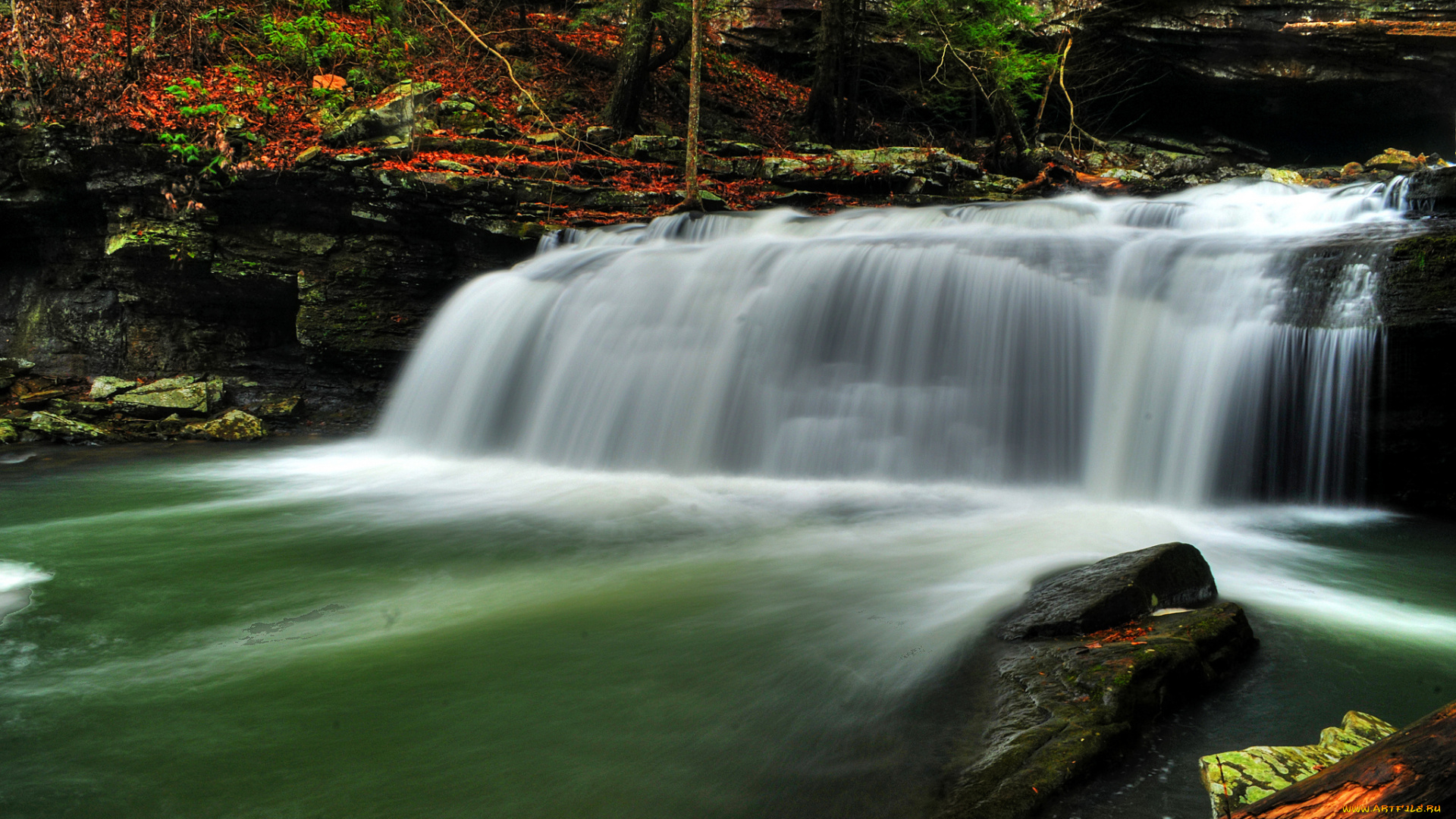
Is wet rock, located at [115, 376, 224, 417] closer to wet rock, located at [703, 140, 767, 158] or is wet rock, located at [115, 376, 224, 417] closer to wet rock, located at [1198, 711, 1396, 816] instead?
wet rock, located at [703, 140, 767, 158]

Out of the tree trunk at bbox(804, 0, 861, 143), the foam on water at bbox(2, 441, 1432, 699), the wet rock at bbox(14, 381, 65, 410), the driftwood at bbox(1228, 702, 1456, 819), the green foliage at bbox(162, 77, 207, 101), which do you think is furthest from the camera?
the tree trunk at bbox(804, 0, 861, 143)

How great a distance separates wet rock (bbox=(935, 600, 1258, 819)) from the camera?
2166 mm

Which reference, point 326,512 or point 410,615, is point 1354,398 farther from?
point 326,512

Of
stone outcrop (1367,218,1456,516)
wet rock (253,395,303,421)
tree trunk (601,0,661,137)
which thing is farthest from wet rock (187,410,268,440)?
stone outcrop (1367,218,1456,516)

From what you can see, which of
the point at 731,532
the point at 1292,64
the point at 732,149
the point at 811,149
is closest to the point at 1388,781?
the point at 731,532

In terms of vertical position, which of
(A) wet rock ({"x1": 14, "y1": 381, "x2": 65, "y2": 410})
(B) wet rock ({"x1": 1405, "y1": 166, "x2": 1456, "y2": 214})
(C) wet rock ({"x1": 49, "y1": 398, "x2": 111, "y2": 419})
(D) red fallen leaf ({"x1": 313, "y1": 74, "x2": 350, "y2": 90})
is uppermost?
(D) red fallen leaf ({"x1": 313, "y1": 74, "x2": 350, "y2": 90})

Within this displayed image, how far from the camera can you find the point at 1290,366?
20.3 feet

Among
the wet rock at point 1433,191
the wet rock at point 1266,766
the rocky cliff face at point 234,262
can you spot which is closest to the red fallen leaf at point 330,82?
the rocky cliff face at point 234,262

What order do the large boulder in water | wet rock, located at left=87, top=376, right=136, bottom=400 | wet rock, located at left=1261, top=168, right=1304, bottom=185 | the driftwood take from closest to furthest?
the driftwood < the large boulder in water < wet rock, located at left=87, top=376, right=136, bottom=400 < wet rock, located at left=1261, top=168, right=1304, bottom=185

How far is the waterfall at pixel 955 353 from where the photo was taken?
6.25 meters

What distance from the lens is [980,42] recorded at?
14.6 m

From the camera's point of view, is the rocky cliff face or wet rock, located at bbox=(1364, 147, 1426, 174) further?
wet rock, located at bbox=(1364, 147, 1426, 174)

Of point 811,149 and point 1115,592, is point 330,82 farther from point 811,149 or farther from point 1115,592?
point 1115,592

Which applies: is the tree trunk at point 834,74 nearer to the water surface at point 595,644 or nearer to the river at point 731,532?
the river at point 731,532
